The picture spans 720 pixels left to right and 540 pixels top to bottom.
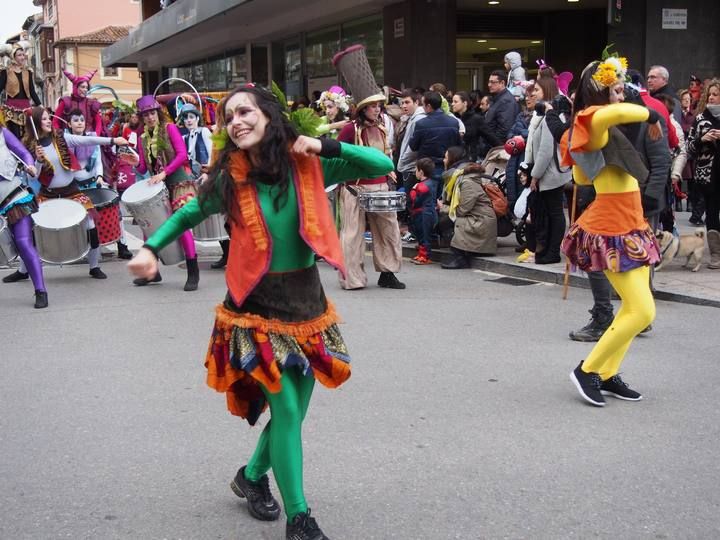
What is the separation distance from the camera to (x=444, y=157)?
37.9 feet

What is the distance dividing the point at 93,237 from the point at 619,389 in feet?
21.9

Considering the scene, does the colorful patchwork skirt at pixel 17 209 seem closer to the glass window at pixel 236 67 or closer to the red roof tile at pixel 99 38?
the glass window at pixel 236 67

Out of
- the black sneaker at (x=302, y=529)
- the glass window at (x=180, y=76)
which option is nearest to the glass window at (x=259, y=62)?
the glass window at (x=180, y=76)

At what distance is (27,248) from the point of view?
8875 millimetres

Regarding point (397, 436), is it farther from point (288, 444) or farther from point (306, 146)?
point (306, 146)

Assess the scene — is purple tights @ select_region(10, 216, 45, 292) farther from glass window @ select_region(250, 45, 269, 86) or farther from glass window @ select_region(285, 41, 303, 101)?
glass window @ select_region(250, 45, 269, 86)

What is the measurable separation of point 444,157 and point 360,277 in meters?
2.84

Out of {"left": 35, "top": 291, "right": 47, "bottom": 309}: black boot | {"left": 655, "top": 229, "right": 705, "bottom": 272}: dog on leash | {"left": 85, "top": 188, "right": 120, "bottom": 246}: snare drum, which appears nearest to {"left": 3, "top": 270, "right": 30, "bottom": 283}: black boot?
{"left": 85, "top": 188, "right": 120, "bottom": 246}: snare drum

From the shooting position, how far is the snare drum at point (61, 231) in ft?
32.9

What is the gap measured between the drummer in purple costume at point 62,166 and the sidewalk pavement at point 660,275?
3.86 meters

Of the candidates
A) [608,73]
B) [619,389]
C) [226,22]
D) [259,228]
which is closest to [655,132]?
[608,73]

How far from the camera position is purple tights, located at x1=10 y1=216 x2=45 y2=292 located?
348 inches

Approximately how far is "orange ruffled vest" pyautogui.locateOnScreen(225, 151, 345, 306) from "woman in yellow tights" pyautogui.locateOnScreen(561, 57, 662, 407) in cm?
207

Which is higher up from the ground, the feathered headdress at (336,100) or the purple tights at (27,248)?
the feathered headdress at (336,100)
